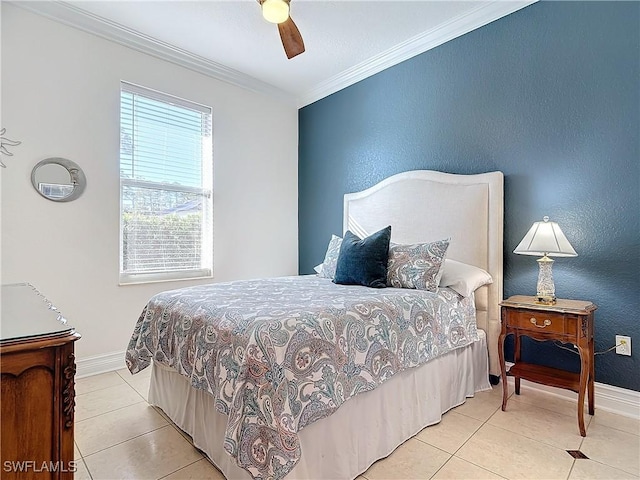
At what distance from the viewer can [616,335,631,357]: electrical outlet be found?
220 cm

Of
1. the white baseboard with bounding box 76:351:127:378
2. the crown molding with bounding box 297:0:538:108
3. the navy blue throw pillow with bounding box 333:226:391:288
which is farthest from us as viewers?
the white baseboard with bounding box 76:351:127:378

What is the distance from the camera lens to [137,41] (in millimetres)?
3143

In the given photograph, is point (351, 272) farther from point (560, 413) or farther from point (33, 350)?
point (33, 350)

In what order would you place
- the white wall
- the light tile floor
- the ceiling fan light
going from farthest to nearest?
the white wall, the ceiling fan light, the light tile floor

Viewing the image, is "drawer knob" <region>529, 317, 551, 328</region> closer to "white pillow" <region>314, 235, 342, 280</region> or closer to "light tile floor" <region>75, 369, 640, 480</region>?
"light tile floor" <region>75, 369, 640, 480</region>

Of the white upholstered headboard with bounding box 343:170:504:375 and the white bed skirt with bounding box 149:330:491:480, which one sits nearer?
the white bed skirt with bounding box 149:330:491:480

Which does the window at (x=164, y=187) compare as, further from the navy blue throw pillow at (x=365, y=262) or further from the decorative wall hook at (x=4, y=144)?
the navy blue throw pillow at (x=365, y=262)

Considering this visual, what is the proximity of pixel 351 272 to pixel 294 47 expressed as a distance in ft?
4.94

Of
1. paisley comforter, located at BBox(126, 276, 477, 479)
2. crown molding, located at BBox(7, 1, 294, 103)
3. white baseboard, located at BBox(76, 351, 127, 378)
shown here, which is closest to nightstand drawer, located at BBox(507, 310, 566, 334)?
paisley comforter, located at BBox(126, 276, 477, 479)

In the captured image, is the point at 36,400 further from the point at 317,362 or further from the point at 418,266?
the point at 418,266

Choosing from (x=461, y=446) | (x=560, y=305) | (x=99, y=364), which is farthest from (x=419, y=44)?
(x=99, y=364)

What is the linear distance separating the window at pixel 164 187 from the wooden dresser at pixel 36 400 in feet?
8.03

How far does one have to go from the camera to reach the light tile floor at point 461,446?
1.64 meters

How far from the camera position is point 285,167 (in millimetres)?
4438
